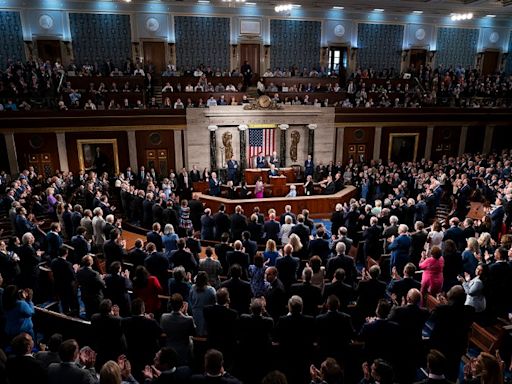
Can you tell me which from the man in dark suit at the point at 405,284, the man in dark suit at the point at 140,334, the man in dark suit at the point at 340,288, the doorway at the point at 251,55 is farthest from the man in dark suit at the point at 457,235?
the doorway at the point at 251,55

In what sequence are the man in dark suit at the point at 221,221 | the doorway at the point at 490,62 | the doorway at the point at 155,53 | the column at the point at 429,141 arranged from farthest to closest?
the doorway at the point at 490,62 → the doorway at the point at 155,53 → the column at the point at 429,141 → the man in dark suit at the point at 221,221

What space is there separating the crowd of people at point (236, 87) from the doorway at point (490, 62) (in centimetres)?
93

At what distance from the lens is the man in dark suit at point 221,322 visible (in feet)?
14.0

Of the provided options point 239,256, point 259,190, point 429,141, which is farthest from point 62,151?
point 429,141

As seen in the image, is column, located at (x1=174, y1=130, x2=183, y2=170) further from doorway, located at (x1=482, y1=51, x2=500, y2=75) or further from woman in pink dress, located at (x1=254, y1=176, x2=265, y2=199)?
doorway, located at (x1=482, y1=51, x2=500, y2=75)

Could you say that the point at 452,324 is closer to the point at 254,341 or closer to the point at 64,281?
the point at 254,341

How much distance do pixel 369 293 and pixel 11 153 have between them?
1514 cm

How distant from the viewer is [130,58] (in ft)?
64.8

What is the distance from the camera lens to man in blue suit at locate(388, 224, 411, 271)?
6957 mm

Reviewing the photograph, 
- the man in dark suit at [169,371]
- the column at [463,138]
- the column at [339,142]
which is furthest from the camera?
the column at [463,138]

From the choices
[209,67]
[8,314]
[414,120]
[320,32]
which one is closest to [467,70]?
[414,120]

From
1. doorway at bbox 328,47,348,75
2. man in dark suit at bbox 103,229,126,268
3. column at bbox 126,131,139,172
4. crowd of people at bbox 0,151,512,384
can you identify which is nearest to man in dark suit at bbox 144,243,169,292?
crowd of people at bbox 0,151,512,384

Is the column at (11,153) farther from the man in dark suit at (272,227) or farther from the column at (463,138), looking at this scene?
the column at (463,138)

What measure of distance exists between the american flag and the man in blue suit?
10962 mm
